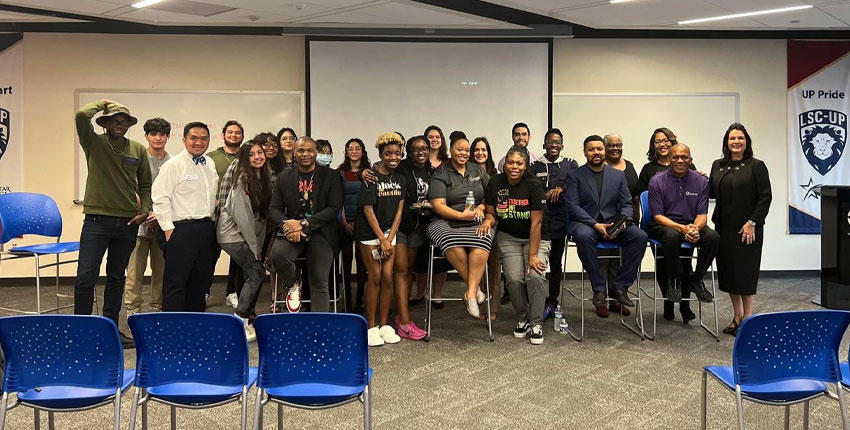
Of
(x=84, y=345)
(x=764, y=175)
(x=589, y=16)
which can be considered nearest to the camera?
(x=84, y=345)

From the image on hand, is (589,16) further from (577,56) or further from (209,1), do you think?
(209,1)

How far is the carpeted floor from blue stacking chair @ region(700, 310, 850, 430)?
80 cm

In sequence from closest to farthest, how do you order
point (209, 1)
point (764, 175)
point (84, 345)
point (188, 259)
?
1. point (84, 345)
2. point (188, 259)
3. point (764, 175)
4. point (209, 1)

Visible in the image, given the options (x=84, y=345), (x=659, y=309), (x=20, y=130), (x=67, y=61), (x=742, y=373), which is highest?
(x=67, y=61)

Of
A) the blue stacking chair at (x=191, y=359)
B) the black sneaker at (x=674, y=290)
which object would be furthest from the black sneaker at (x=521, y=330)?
the blue stacking chair at (x=191, y=359)

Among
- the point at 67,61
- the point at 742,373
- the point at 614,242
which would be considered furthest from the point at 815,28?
the point at 67,61

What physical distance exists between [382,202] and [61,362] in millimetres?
2539

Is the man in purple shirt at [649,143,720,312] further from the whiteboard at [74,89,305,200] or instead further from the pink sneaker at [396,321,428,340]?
the whiteboard at [74,89,305,200]

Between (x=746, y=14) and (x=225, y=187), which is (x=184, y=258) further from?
(x=746, y=14)

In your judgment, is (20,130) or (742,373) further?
(20,130)

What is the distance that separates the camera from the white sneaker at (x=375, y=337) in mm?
4328

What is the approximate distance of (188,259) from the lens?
4.02 meters

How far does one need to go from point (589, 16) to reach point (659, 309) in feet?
9.70

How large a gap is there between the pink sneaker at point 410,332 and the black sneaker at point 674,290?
197 centimetres
